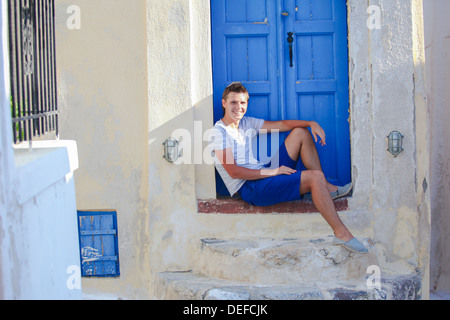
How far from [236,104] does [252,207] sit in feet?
2.77

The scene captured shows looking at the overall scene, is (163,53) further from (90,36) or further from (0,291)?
(0,291)

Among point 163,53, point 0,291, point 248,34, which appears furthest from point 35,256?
point 248,34

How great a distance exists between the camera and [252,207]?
4.52 m

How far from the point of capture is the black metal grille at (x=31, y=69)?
2770 mm

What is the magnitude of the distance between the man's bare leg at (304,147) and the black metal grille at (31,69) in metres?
1.95

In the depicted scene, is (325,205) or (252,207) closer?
(325,205)

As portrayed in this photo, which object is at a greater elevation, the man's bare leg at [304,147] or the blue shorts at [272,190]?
the man's bare leg at [304,147]

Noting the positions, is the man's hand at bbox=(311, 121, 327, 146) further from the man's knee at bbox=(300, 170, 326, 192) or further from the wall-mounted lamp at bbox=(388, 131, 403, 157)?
the wall-mounted lamp at bbox=(388, 131, 403, 157)

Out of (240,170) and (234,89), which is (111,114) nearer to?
(234,89)

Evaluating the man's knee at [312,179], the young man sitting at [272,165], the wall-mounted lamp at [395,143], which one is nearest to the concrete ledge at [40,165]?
the young man sitting at [272,165]

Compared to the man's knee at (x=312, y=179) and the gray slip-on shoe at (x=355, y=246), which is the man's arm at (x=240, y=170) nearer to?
the man's knee at (x=312, y=179)

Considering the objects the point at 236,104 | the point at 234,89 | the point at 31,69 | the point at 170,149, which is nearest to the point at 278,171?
the point at 236,104

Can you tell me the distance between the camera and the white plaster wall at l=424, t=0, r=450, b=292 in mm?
5137

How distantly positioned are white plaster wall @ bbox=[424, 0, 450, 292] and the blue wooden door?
1058 millimetres
